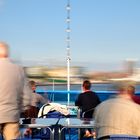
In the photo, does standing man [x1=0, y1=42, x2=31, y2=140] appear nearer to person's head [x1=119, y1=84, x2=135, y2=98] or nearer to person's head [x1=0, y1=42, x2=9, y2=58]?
person's head [x1=0, y1=42, x2=9, y2=58]

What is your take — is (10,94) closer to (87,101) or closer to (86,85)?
(87,101)

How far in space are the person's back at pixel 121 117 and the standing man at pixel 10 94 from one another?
1057 mm

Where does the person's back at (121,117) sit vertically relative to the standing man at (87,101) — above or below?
below

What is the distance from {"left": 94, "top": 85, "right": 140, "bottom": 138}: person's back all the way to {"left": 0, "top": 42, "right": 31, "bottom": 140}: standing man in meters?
1.06

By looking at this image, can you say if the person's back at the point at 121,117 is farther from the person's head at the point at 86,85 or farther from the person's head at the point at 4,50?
the person's head at the point at 86,85

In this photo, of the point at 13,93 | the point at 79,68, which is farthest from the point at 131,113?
the point at 79,68

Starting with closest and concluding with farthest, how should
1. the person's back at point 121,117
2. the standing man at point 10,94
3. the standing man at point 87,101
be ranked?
the person's back at point 121,117, the standing man at point 10,94, the standing man at point 87,101

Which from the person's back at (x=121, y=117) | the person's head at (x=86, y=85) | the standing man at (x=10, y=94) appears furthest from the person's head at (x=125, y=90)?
the person's head at (x=86, y=85)

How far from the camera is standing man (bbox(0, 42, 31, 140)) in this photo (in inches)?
176

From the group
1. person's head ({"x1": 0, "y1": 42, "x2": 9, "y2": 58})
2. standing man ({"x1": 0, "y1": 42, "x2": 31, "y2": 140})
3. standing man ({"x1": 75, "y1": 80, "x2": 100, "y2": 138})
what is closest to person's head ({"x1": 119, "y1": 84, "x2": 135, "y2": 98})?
standing man ({"x1": 0, "y1": 42, "x2": 31, "y2": 140})

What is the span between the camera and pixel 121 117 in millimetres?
3682

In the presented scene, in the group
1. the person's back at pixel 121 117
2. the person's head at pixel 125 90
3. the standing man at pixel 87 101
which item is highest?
the standing man at pixel 87 101

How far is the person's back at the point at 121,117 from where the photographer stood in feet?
12.0

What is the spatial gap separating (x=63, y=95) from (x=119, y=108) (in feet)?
30.8
